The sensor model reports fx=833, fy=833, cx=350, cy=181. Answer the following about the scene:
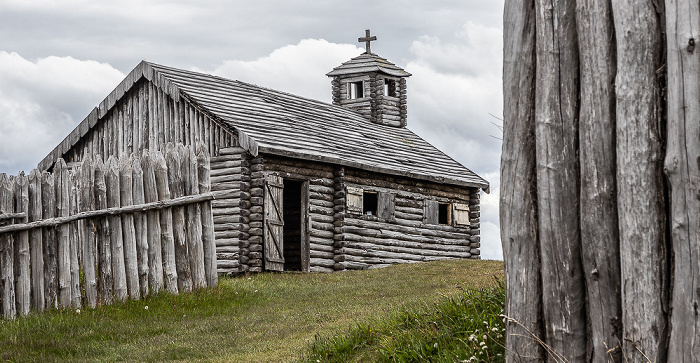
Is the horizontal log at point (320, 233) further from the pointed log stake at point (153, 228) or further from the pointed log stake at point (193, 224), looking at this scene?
the pointed log stake at point (153, 228)

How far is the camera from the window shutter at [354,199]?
69.4ft

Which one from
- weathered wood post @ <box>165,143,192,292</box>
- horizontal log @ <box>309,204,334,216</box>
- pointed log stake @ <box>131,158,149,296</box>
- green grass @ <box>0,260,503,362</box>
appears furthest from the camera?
horizontal log @ <box>309,204,334,216</box>

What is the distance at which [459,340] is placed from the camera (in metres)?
6.15

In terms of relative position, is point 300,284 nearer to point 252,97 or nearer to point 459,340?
point 252,97

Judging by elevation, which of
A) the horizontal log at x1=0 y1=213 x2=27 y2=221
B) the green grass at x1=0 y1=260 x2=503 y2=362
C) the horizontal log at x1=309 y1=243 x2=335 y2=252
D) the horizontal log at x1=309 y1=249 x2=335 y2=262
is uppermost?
the horizontal log at x1=0 y1=213 x2=27 y2=221

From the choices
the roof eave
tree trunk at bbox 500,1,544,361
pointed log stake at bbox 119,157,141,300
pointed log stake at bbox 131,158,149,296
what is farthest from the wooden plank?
tree trunk at bbox 500,1,544,361

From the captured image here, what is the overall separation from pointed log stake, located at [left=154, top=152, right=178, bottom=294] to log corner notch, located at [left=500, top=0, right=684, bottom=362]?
789 centimetres

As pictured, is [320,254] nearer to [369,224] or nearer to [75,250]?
[369,224]

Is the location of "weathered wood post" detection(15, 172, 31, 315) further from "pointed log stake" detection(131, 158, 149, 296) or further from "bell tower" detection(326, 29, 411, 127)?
"bell tower" detection(326, 29, 411, 127)

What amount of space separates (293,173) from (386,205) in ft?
12.0

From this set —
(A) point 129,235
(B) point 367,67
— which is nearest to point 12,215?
(A) point 129,235

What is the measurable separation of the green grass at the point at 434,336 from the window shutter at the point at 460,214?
58.3 ft

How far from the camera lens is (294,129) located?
70.3ft

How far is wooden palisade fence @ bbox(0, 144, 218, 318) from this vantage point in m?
11.6
